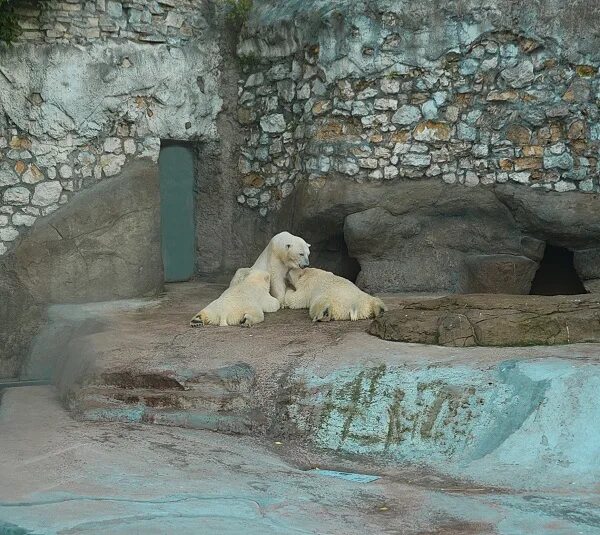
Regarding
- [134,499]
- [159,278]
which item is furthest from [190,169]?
[134,499]

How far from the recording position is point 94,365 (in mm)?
7262

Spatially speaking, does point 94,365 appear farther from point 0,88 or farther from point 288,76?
point 288,76

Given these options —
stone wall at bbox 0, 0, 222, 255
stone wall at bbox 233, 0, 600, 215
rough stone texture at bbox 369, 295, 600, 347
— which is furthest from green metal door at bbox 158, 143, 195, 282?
rough stone texture at bbox 369, 295, 600, 347

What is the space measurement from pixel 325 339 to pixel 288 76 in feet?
12.3

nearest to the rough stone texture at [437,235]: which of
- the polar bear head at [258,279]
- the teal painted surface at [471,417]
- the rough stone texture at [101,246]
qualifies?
the polar bear head at [258,279]

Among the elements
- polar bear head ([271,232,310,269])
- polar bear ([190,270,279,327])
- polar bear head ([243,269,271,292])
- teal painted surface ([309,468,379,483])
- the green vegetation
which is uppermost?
the green vegetation

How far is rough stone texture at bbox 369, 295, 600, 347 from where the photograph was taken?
693 centimetres

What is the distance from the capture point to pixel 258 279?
29.7 ft

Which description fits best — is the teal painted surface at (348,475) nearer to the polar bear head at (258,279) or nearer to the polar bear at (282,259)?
the polar bear head at (258,279)

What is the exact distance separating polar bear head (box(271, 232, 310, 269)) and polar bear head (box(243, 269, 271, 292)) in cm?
24

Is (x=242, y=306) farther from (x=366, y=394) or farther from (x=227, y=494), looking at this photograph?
(x=227, y=494)

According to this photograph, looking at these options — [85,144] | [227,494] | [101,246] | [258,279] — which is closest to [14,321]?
[101,246]

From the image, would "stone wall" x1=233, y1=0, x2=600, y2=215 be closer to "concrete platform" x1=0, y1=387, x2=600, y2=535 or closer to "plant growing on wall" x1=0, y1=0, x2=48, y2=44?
"plant growing on wall" x1=0, y1=0, x2=48, y2=44

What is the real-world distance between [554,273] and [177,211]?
3.83m
